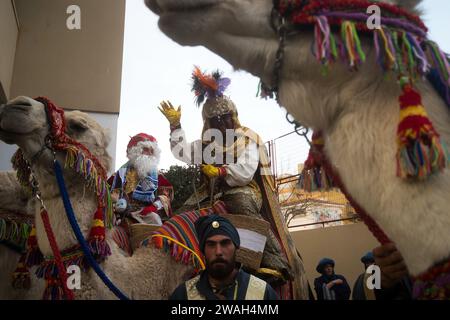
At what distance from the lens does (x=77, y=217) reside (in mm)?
2869

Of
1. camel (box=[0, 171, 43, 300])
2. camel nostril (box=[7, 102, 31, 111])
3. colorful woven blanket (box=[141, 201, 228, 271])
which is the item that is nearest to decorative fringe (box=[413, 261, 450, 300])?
colorful woven blanket (box=[141, 201, 228, 271])

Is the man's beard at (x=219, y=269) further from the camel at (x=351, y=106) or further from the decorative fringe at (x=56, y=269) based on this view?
the camel at (x=351, y=106)

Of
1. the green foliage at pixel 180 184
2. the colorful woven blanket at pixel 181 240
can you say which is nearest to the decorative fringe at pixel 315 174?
the colorful woven blanket at pixel 181 240

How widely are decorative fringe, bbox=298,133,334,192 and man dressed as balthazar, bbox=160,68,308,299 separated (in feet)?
7.49

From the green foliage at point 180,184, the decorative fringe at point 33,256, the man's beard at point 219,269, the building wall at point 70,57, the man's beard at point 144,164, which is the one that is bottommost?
the man's beard at point 219,269

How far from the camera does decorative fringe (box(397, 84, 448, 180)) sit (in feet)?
3.58

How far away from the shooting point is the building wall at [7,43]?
22.0 feet

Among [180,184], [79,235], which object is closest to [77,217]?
[79,235]

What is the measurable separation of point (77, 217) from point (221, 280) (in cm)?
120

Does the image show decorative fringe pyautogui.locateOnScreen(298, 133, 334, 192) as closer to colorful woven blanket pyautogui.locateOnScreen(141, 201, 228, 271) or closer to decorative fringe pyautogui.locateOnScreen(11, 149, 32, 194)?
colorful woven blanket pyautogui.locateOnScreen(141, 201, 228, 271)

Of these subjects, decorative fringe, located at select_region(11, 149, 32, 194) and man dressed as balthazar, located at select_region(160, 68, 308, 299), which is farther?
man dressed as balthazar, located at select_region(160, 68, 308, 299)

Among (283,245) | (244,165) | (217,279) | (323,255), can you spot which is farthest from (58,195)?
(323,255)

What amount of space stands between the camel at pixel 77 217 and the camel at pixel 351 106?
1.84 meters
